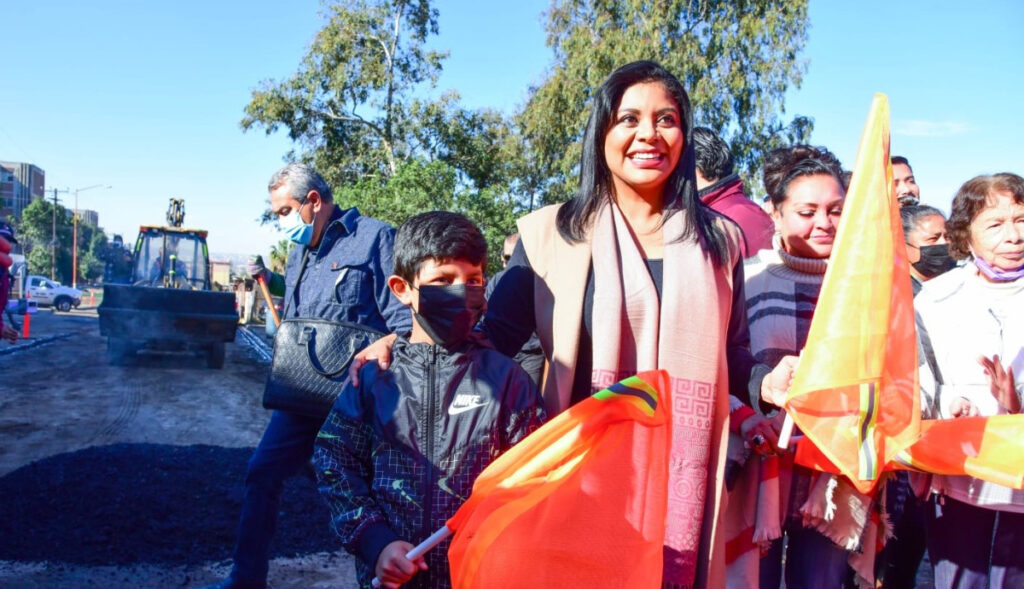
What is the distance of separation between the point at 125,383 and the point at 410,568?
1179 centimetres

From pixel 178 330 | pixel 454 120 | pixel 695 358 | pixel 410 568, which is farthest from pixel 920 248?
pixel 454 120

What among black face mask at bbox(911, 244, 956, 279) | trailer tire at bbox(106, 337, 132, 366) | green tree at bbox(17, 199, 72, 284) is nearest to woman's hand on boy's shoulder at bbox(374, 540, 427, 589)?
black face mask at bbox(911, 244, 956, 279)

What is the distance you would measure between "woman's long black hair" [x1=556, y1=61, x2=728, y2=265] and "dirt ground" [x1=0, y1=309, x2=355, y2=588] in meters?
2.97

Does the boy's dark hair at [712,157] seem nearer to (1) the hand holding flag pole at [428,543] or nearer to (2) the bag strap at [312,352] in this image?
(2) the bag strap at [312,352]

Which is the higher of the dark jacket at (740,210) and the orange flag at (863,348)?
the dark jacket at (740,210)

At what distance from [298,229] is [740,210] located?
216 centimetres

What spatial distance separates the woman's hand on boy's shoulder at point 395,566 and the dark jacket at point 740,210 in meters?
1.99

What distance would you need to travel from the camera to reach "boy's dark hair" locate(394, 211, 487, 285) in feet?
7.26

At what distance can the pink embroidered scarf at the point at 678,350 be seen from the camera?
1976 mm

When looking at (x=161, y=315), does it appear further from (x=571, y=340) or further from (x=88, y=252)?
(x=88, y=252)

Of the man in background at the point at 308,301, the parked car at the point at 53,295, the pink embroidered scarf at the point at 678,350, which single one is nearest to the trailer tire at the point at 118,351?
the man in background at the point at 308,301

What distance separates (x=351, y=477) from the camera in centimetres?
204

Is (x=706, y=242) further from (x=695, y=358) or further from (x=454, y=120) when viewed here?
(x=454, y=120)

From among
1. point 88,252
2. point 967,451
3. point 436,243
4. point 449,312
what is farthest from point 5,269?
point 88,252
